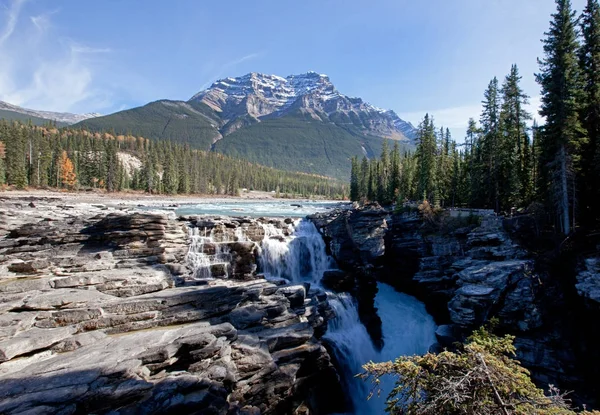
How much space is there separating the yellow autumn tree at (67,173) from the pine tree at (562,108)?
3984 inches

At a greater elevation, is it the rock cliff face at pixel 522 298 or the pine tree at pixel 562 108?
the pine tree at pixel 562 108

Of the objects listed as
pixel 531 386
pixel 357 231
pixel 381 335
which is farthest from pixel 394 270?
pixel 531 386

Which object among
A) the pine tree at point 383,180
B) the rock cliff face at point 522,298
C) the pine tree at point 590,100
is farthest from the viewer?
the pine tree at point 383,180

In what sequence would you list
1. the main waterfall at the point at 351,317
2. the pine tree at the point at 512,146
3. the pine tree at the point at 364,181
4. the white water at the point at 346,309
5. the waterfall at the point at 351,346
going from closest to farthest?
1. the waterfall at the point at 351,346
2. the main waterfall at the point at 351,317
3. the white water at the point at 346,309
4. the pine tree at the point at 512,146
5. the pine tree at the point at 364,181

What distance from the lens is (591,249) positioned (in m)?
20.6

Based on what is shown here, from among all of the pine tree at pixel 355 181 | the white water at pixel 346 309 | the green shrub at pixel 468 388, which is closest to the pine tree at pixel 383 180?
the pine tree at pixel 355 181

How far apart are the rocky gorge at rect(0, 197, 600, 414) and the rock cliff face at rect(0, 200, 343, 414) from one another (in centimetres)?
6

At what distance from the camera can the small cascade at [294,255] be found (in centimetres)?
2997

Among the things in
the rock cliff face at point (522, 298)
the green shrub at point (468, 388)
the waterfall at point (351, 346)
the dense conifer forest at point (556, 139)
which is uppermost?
the dense conifer forest at point (556, 139)

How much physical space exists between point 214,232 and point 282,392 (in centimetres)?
1898

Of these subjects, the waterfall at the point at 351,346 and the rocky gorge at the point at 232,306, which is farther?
the waterfall at the point at 351,346

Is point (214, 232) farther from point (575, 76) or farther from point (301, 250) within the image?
point (575, 76)

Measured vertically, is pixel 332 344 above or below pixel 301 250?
below

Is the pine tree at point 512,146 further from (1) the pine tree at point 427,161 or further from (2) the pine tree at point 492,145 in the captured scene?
(1) the pine tree at point 427,161
